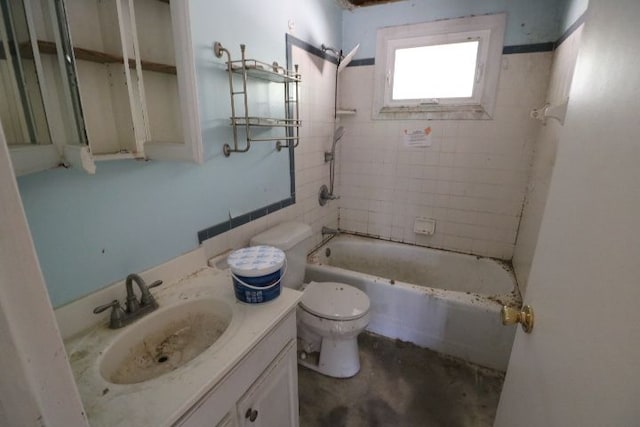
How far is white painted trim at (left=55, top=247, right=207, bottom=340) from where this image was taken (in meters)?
0.92

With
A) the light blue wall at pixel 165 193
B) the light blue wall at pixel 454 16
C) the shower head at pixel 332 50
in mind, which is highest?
the light blue wall at pixel 454 16

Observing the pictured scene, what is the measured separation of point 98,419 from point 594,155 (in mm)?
1152

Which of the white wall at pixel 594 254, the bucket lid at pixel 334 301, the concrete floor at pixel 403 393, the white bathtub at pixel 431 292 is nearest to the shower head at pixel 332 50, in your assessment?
the white bathtub at pixel 431 292

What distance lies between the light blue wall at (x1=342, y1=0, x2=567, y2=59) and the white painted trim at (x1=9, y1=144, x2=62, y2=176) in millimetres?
2343

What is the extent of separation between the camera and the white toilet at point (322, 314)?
5.41ft

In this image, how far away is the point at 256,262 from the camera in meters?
1.05

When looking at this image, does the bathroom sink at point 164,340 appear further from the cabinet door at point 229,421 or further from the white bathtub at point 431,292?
the white bathtub at point 431,292

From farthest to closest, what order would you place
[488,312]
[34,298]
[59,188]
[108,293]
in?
[488,312] < [108,293] < [59,188] < [34,298]

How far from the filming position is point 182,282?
1.25 meters

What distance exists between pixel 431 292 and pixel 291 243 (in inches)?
39.1

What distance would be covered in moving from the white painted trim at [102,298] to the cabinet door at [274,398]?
57 centimetres

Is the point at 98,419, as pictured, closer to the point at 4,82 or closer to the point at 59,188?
the point at 59,188

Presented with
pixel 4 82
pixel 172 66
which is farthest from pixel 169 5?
pixel 4 82

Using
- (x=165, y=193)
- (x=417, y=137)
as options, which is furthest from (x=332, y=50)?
(x=165, y=193)
